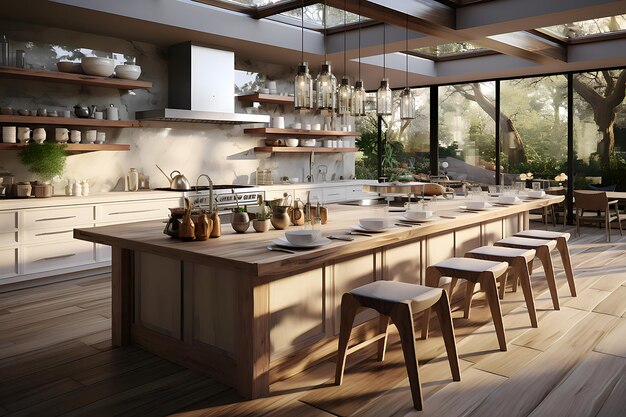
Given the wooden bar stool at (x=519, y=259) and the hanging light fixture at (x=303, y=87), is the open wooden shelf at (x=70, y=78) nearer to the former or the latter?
the hanging light fixture at (x=303, y=87)

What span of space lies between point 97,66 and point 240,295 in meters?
3.94

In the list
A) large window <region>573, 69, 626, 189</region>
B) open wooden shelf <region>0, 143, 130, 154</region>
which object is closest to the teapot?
open wooden shelf <region>0, 143, 130, 154</region>

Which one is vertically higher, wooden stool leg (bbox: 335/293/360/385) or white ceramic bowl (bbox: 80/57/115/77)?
white ceramic bowl (bbox: 80/57/115/77)

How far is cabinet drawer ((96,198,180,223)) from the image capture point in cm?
541

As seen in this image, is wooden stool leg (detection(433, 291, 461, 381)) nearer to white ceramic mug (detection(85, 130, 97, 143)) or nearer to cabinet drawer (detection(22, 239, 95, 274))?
cabinet drawer (detection(22, 239, 95, 274))

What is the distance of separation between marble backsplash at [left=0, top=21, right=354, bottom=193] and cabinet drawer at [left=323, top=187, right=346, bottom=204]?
27.0 inches

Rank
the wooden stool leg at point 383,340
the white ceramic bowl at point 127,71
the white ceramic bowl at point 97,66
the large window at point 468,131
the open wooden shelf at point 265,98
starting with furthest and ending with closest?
the large window at point 468,131 → the open wooden shelf at point 265,98 → the white ceramic bowl at point 127,71 → the white ceramic bowl at point 97,66 → the wooden stool leg at point 383,340

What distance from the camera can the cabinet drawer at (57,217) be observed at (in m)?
4.91

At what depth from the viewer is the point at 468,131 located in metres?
10.0

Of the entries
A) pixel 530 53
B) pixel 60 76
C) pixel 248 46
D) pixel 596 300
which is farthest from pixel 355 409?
pixel 530 53

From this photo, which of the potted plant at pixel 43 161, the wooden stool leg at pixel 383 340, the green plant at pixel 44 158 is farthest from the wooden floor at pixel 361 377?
the green plant at pixel 44 158

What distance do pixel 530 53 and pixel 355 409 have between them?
19.4 feet

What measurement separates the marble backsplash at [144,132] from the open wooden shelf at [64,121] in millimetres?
371

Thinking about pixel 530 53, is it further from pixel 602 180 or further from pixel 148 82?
pixel 148 82
